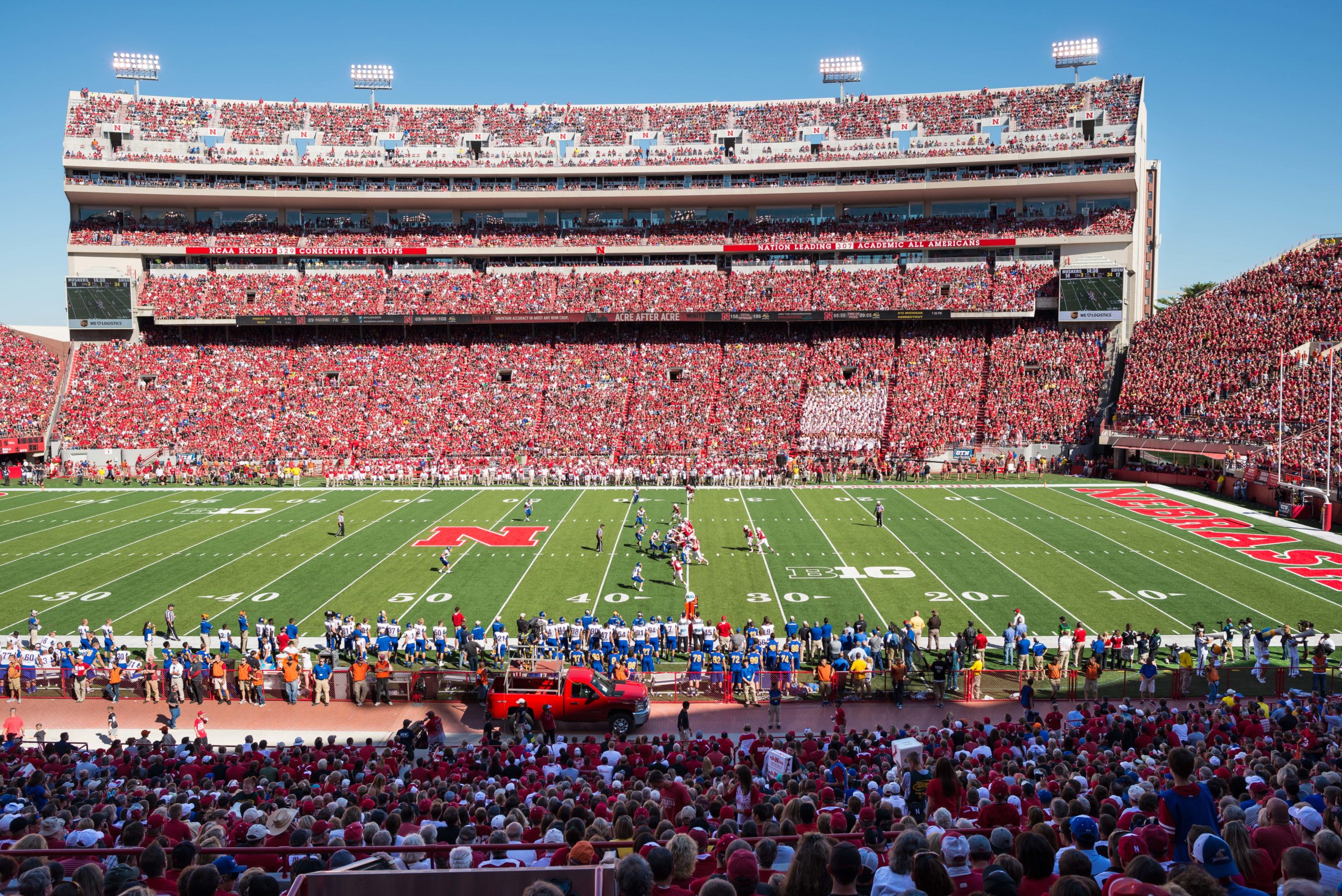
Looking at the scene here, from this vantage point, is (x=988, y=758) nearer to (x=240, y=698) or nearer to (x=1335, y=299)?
(x=240, y=698)

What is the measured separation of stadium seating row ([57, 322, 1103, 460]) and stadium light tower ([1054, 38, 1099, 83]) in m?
21.3

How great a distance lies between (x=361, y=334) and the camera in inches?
2191

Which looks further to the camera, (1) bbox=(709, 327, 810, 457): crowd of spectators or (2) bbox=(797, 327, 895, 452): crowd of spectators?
(1) bbox=(709, 327, 810, 457): crowd of spectators

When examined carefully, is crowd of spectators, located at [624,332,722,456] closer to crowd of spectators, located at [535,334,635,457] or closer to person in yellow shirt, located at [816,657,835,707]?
crowd of spectators, located at [535,334,635,457]

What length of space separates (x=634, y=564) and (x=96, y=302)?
45274 millimetres

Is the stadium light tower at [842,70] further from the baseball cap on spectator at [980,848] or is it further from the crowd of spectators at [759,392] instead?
the baseball cap on spectator at [980,848]

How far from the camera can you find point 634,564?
27125 mm

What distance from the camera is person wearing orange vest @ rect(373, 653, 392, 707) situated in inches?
691

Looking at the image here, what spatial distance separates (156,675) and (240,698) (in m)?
1.64

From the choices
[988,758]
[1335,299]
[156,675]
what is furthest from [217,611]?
[1335,299]

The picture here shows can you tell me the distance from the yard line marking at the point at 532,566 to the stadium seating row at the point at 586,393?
1041cm

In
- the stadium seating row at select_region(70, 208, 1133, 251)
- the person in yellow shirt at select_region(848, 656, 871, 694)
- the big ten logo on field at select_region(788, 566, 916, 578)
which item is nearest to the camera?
the person in yellow shirt at select_region(848, 656, 871, 694)

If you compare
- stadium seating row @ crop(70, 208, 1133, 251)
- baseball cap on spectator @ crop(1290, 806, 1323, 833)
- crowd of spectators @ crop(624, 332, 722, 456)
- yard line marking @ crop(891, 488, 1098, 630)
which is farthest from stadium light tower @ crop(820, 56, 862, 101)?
baseball cap on spectator @ crop(1290, 806, 1323, 833)

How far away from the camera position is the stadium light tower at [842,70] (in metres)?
65.9
